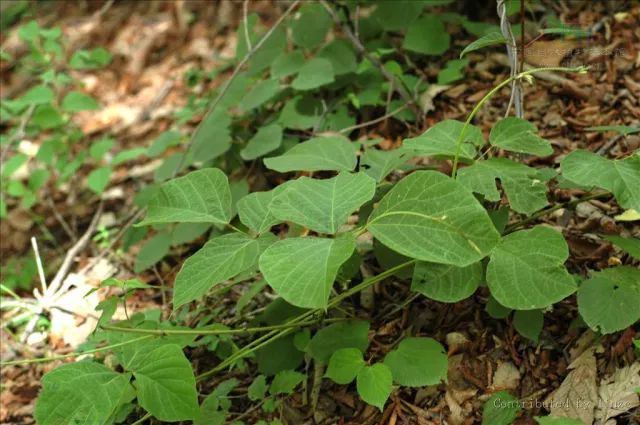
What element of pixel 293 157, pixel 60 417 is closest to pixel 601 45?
pixel 293 157

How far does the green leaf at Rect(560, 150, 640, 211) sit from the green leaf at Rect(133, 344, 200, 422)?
3.75 ft

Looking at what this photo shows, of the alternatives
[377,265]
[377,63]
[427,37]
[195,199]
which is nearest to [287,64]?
[377,63]

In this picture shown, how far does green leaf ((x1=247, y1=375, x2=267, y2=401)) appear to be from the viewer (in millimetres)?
1898

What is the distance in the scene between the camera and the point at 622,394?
1.61m

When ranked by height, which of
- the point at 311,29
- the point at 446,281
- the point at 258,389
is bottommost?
the point at 258,389

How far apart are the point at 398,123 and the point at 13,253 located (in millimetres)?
2373

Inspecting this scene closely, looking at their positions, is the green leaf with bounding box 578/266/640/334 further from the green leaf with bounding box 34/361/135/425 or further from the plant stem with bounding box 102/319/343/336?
the green leaf with bounding box 34/361/135/425

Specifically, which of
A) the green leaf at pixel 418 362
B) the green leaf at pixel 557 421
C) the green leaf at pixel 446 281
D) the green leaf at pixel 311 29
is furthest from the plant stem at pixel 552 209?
the green leaf at pixel 311 29

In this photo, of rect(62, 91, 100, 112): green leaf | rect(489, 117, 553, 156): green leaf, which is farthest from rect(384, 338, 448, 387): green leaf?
rect(62, 91, 100, 112): green leaf

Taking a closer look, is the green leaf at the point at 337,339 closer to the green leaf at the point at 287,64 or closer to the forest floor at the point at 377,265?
the forest floor at the point at 377,265

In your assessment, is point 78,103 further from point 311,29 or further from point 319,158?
point 319,158

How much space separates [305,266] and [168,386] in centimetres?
50

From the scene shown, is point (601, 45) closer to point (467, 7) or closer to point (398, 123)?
point (467, 7)

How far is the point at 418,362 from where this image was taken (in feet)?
5.58
